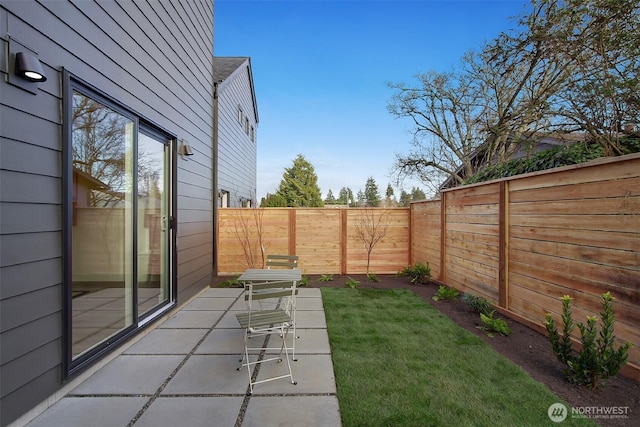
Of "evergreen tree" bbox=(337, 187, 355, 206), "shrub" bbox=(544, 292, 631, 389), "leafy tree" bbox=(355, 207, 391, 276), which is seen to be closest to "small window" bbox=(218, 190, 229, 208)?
"leafy tree" bbox=(355, 207, 391, 276)

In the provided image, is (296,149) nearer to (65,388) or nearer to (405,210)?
(405,210)

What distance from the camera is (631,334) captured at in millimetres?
2309

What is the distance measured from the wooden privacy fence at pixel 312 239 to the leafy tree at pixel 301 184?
65.8ft

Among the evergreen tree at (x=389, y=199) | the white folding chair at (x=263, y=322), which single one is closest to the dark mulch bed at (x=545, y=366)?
the white folding chair at (x=263, y=322)

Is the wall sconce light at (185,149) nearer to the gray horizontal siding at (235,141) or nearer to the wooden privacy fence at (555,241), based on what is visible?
the gray horizontal siding at (235,141)

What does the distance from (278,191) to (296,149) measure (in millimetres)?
4304

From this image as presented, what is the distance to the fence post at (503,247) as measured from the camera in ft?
12.5

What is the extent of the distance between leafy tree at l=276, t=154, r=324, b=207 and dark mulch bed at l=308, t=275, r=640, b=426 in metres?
23.0

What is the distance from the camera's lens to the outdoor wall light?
1816mm

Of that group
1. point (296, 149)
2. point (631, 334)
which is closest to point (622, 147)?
point (631, 334)

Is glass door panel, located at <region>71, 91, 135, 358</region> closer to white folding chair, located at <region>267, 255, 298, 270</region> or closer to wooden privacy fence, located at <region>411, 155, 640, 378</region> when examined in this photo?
white folding chair, located at <region>267, 255, 298, 270</region>

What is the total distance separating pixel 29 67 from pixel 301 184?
25.6m

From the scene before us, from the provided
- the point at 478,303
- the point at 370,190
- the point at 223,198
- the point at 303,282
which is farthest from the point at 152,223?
the point at 370,190

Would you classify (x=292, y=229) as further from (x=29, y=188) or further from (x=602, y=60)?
(x=602, y=60)
